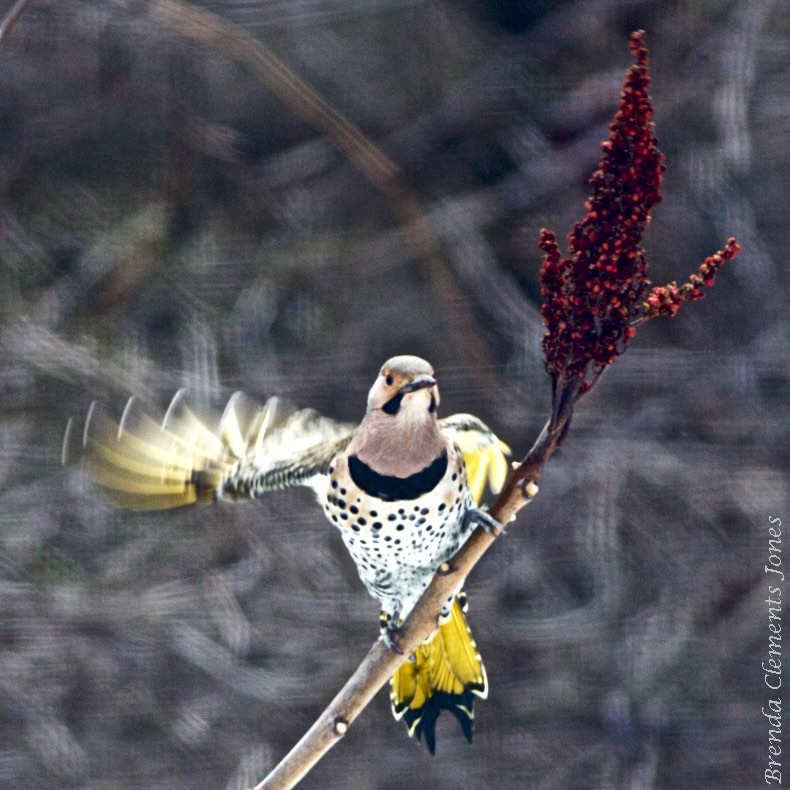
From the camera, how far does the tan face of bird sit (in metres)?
0.53

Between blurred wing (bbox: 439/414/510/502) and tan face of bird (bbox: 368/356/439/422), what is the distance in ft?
0.39

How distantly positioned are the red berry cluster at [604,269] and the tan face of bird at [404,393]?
112mm

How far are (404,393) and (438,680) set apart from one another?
27cm

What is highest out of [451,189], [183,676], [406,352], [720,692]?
[451,189]

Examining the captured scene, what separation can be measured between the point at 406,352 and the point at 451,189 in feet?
0.66

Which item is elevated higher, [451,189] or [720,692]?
[451,189]

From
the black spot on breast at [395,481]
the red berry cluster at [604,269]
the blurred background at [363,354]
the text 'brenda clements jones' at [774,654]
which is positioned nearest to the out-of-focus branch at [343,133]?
the blurred background at [363,354]

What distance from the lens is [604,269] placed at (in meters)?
0.41

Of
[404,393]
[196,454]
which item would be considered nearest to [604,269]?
[404,393]

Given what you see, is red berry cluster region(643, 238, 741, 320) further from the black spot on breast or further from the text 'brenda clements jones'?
the text 'brenda clements jones'

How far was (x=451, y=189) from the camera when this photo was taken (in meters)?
1.32

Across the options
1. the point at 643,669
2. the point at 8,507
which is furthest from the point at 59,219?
the point at 643,669

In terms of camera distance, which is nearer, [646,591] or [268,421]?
[268,421]

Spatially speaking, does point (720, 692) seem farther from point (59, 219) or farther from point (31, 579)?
point (59, 219)
